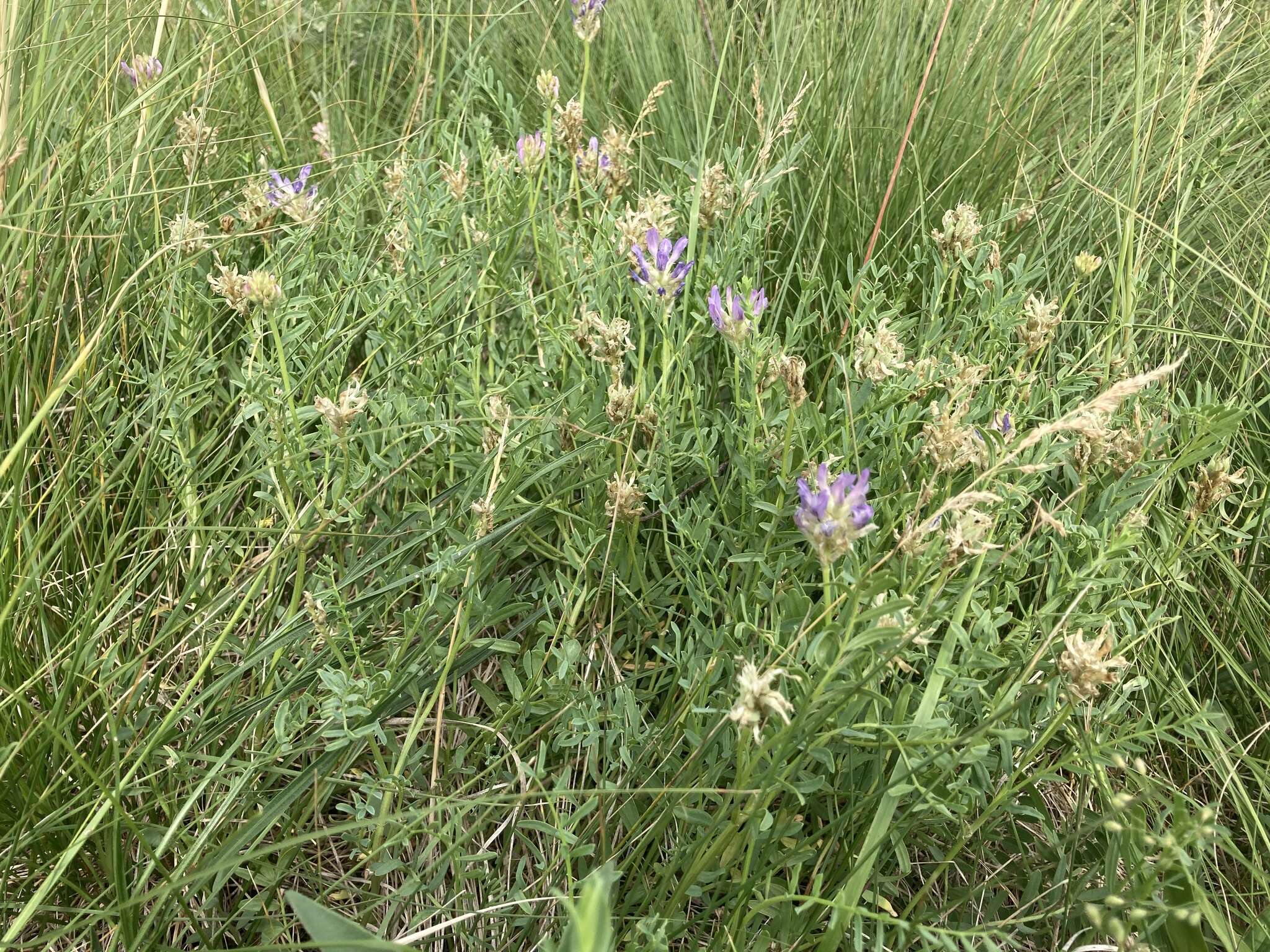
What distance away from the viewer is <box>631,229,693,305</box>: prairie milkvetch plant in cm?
139

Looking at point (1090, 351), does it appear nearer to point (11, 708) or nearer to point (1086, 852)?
point (1086, 852)

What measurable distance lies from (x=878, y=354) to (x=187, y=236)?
1.18 metres

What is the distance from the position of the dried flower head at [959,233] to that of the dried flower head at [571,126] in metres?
0.62

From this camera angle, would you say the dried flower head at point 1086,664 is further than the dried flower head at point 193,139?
No

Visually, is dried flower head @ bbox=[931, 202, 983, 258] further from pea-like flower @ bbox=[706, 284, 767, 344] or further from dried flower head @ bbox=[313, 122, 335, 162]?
dried flower head @ bbox=[313, 122, 335, 162]

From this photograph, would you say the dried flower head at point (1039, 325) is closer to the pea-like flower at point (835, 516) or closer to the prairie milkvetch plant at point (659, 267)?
the prairie milkvetch plant at point (659, 267)

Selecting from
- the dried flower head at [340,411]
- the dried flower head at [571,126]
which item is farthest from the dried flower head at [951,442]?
the dried flower head at [571,126]

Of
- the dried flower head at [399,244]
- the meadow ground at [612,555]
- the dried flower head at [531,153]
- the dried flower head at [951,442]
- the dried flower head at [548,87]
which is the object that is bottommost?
the meadow ground at [612,555]

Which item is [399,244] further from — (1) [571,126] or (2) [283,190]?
(1) [571,126]

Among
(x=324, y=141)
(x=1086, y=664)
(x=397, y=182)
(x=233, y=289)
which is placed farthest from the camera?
(x=324, y=141)

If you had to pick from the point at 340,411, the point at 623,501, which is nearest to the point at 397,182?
the point at 340,411

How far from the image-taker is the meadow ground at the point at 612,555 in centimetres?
118

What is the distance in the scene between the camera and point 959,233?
1590 mm

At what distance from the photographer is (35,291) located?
1.70m
